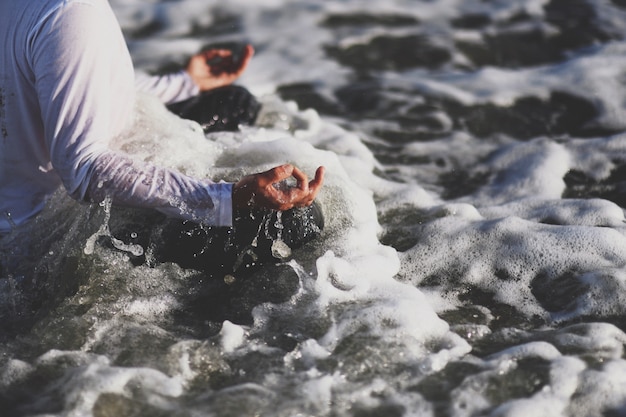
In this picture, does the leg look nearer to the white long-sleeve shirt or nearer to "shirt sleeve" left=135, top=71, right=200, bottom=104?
the white long-sleeve shirt

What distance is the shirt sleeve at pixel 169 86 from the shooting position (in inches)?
170

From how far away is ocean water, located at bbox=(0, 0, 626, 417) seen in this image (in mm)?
2889

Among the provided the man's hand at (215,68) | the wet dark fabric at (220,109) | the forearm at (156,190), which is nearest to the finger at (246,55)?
the man's hand at (215,68)

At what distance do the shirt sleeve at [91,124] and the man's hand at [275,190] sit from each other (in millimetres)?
64

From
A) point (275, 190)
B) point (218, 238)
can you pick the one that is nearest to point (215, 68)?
point (218, 238)

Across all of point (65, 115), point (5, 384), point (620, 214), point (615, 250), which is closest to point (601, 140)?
point (620, 214)

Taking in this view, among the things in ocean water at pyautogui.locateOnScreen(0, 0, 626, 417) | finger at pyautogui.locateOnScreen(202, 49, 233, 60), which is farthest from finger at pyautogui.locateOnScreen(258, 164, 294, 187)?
finger at pyautogui.locateOnScreen(202, 49, 233, 60)

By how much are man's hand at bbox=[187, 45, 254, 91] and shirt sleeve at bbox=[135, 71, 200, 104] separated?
0.15ft

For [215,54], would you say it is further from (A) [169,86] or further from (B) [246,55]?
(A) [169,86]

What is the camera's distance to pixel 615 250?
3.72 m

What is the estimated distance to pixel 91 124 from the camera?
3.11m

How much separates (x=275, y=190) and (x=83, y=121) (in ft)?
2.44

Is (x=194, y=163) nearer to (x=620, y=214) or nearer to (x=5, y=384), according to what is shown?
(x=5, y=384)

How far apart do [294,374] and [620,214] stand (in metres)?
2.02
